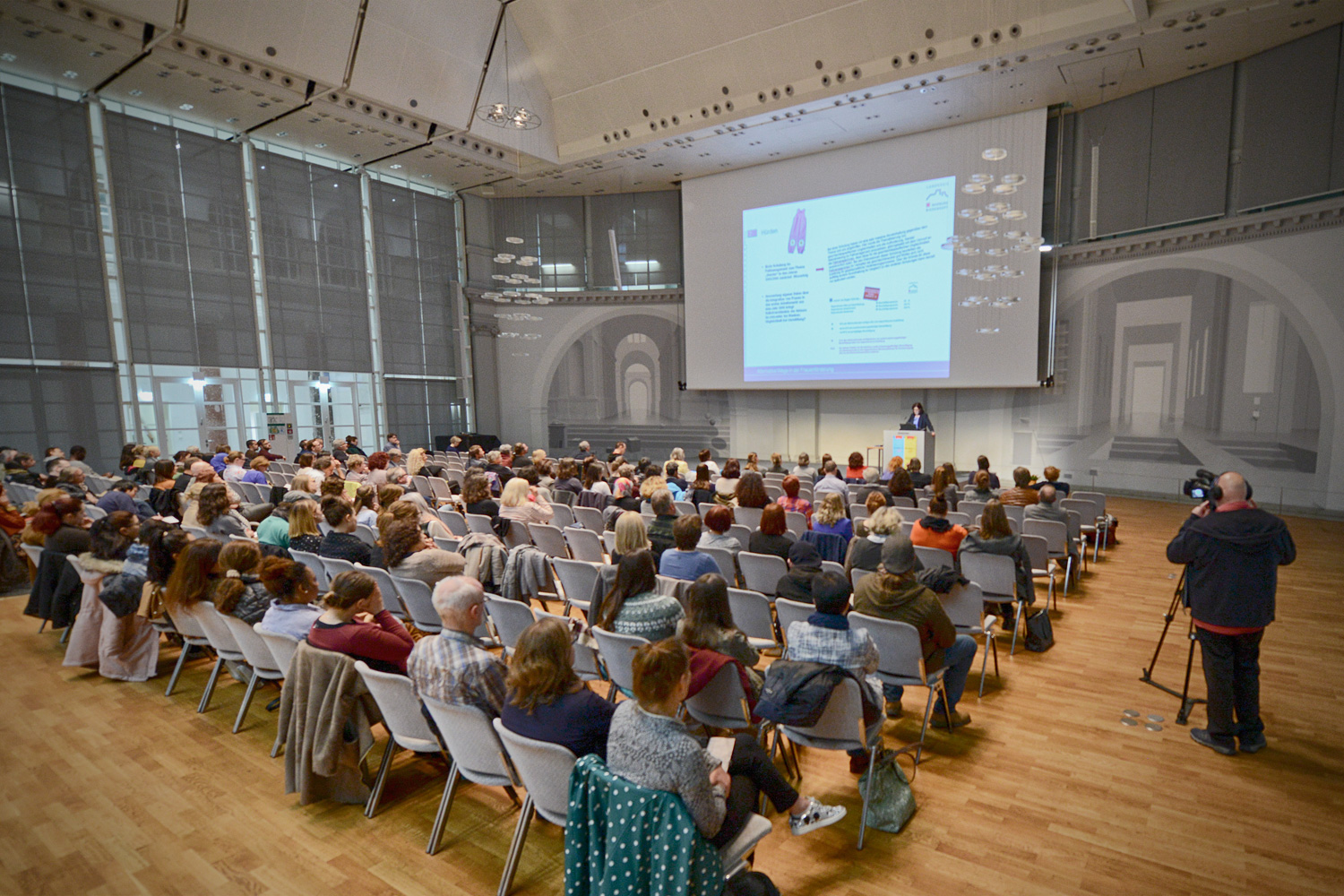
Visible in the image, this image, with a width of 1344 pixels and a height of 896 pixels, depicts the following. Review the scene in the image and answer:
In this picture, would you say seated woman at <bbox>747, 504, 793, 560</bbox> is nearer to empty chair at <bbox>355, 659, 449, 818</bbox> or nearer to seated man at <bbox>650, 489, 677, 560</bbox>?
seated man at <bbox>650, 489, 677, 560</bbox>

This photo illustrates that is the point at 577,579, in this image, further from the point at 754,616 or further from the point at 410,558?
the point at 754,616

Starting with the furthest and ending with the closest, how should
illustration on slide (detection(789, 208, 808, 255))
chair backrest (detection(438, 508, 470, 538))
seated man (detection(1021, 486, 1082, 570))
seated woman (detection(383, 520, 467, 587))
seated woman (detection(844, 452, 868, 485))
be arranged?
illustration on slide (detection(789, 208, 808, 255)) → seated woman (detection(844, 452, 868, 485)) → chair backrest (detection(438, 508, 470, 538)) → seated man (detection(1021, 486, 1082, 570)) → seated woman (detection(383, 520, 467, 587))

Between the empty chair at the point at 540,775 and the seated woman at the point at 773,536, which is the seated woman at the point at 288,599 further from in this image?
the seated woman at the point at 773,536

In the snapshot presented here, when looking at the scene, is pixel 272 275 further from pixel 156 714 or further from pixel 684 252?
pixel 156 714

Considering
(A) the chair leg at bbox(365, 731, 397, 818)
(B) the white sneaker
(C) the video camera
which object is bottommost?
(A) the chair leg at bbox(365, 731, 397, 818)

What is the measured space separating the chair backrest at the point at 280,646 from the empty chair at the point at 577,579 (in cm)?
179

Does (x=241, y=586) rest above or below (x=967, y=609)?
above

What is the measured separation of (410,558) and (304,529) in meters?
1.19

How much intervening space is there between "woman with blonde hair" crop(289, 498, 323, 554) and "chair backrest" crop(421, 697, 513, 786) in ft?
9.02

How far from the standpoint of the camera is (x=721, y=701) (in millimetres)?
2885

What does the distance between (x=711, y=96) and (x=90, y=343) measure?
1342 cm

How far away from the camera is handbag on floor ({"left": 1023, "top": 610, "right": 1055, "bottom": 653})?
4996 millimetres

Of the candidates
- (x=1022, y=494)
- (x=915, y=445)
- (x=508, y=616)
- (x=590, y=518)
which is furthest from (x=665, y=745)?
(x=915, y=445)

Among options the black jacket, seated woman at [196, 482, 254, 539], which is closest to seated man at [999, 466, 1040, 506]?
the black jacket
